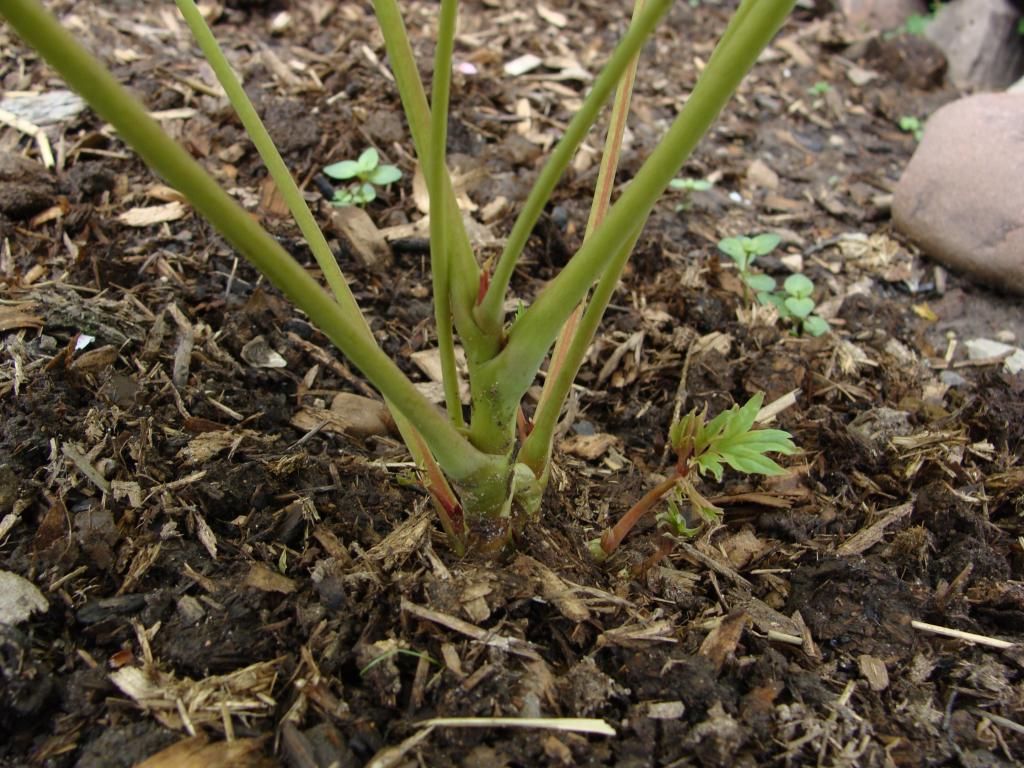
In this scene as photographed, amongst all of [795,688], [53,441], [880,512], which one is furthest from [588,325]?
[53,441]

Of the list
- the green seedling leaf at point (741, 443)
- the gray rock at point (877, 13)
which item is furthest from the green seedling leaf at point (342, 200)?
the gray rock at point (877, 13)

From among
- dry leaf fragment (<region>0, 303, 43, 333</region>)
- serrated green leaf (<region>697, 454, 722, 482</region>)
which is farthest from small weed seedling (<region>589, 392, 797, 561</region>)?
dry leaf fragment (<region>0, 303, 43, 333</region>)

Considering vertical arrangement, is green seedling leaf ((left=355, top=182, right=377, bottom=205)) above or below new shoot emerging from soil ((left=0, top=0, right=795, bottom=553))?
below

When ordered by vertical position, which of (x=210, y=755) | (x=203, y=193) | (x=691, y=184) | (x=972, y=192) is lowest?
(x=210, y=755)

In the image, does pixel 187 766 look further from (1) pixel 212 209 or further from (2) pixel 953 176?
(2) pixel 953 176

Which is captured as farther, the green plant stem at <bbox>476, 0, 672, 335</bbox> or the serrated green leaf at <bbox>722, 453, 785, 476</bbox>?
the serrated green leaf at <bbox>722, 453, 785, 476</bbox>

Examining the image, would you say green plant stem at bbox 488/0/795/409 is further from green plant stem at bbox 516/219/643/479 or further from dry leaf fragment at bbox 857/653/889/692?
dry leaf fragment at bbox 857/653/889/692

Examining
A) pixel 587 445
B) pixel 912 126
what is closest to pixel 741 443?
pixel 587 445

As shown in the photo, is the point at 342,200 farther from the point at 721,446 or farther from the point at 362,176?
the point at 721,446
